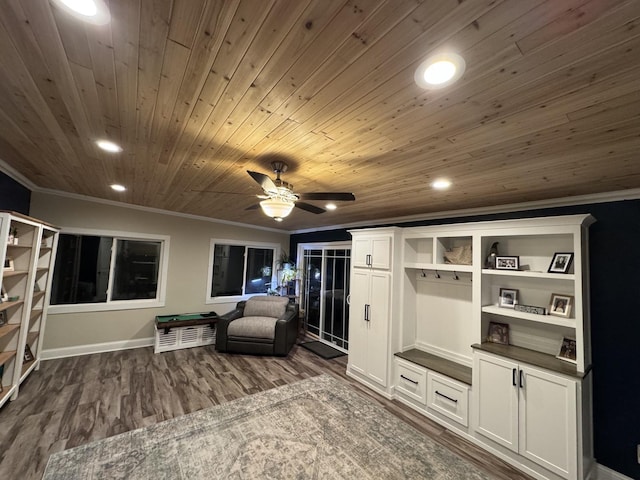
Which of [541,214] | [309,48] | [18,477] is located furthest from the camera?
[541,214]

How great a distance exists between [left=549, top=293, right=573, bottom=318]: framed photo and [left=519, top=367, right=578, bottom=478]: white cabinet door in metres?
0.63

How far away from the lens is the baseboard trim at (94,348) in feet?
13.5

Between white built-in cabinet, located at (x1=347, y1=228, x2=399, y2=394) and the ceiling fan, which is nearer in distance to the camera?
the ceiling fan

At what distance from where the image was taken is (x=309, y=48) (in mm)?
1016

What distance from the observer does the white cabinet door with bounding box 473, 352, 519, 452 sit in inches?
98.3

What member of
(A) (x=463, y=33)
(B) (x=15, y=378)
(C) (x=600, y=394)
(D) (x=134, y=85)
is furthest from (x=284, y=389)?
(A) (x=463, y=33)

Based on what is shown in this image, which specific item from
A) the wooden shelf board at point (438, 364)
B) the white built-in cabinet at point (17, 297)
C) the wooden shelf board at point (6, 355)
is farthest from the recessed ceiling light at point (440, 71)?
the wooden shelf board at point (6, 355)

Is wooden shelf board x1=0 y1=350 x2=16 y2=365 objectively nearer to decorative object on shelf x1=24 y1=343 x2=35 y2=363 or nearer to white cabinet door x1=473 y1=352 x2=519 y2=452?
decorative object on shelf x1=24 y1=343 x2=35 y2=363

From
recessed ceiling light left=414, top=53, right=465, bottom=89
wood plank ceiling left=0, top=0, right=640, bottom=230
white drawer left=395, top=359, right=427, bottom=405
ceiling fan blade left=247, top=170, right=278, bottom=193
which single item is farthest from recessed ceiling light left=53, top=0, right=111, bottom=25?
white drawer left=395, top=359, right=427, bottom=405

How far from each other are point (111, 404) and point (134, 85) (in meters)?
3.54

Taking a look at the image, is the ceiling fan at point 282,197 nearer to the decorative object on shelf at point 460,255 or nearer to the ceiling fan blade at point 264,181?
the ceiling fan blade at point 264,181

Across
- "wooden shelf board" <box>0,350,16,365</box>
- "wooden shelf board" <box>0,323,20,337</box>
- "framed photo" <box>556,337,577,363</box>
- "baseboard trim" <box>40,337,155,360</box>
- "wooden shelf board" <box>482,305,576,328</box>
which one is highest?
"wooden shelf board" <box>482,305,576,328</box>

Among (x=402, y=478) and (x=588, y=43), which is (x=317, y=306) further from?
(x=588, y=43)

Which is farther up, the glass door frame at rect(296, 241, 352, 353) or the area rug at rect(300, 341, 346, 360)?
the glass door frame at rect(296, 241, 352, 353)
